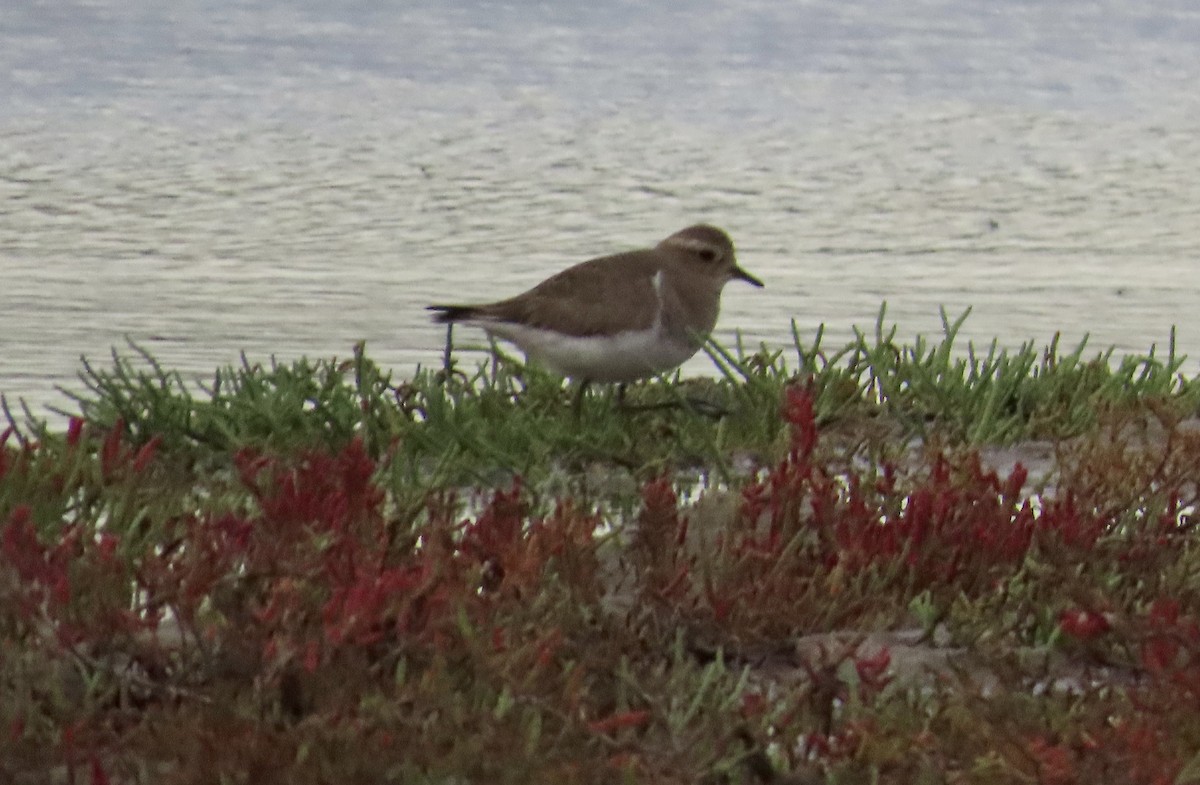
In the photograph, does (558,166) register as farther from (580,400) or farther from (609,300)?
(580,400)

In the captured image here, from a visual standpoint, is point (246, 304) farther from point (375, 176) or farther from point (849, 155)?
point (849, 155)

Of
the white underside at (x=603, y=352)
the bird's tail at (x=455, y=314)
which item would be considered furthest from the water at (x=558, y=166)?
the white underside at (x=603, y=352)

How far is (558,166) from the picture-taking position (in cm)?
1608

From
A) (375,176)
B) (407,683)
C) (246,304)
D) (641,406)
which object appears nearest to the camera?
(407,683)

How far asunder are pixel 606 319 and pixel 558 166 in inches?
307

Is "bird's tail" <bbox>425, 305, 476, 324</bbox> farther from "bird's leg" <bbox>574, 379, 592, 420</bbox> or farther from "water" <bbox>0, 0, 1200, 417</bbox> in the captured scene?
"water" <bbox>0, 0, 1200, 417</bbox>

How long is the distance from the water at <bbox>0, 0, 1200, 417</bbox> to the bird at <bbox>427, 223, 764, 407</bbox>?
1513mm

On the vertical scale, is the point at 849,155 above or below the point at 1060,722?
above

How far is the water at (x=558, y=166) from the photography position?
1187 centimetres

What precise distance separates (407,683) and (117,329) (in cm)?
644

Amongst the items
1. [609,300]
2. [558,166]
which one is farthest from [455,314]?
[558,166]

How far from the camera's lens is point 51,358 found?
10.2m

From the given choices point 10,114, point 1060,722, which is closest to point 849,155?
point 10,114

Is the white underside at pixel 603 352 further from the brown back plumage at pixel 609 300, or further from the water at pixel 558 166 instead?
the water at pixel 558 166
